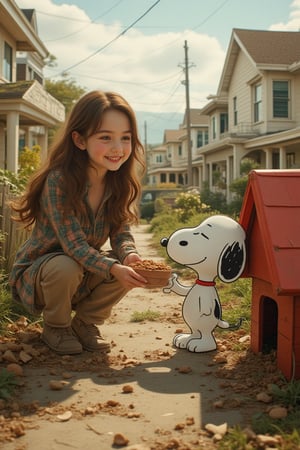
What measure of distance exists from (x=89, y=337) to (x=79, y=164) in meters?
1.18

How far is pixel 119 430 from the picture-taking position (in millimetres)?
2154

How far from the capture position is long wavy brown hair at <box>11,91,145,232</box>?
323 cm

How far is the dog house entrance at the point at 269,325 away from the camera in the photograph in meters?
3.29

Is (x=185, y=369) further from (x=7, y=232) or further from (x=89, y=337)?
(x=7, y=232)

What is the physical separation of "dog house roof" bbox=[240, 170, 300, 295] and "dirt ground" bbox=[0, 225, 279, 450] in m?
0.58

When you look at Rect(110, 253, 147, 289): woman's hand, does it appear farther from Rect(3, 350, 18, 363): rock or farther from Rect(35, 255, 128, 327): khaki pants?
Rect(3, 350, 18, 363): rock

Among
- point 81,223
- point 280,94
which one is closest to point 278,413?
point 81,223

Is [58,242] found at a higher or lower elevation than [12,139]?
lower

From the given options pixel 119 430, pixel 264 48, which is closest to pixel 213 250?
pixel 119 430

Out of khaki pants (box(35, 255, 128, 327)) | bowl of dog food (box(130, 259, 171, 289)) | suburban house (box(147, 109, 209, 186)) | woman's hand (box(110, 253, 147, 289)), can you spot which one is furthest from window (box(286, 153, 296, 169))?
suburban house (box(147, 109, 209, 186))

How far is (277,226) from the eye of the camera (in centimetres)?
274

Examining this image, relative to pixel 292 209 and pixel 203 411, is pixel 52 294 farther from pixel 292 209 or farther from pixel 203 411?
pixel 292 209

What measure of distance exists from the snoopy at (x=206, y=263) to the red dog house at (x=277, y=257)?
135 millimetres

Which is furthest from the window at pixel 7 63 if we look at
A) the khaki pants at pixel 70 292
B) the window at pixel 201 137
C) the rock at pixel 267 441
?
A: the window at pixel 201 137
